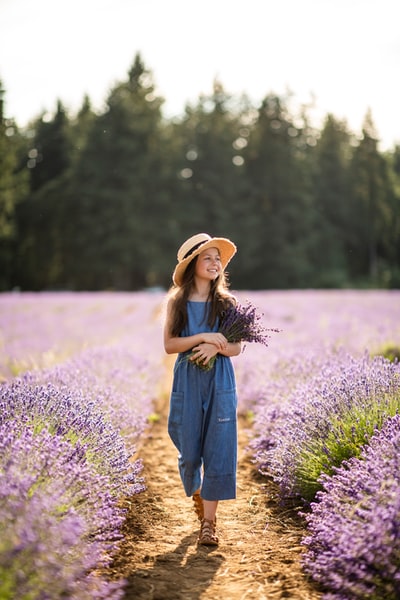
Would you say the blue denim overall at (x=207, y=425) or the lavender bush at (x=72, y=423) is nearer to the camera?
the lavender bush at (x=72, y=423)

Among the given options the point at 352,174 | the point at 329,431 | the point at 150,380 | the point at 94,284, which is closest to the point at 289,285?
the point at 352,174

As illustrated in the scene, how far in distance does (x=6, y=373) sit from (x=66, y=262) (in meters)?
36.4

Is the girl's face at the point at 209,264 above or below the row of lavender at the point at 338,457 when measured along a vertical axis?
above

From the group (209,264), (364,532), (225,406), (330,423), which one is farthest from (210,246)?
(364,532)

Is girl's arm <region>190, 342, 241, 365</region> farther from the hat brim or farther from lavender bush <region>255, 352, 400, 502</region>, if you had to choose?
lavender bush <region>255, 352, 400, 502</region>

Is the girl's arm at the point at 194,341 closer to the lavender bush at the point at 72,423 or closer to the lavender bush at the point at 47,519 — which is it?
the lavender bush at the point at 72,423

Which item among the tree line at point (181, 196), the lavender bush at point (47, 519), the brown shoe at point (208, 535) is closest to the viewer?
the lavender bush at point (47, 519)

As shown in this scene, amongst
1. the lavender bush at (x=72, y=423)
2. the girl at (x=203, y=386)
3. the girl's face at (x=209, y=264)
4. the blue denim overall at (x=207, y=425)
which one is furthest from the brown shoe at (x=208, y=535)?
the girl's face at (x=209, y=264)

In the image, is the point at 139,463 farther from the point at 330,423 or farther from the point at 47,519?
the point at 47,519

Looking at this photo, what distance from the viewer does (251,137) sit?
152 feet

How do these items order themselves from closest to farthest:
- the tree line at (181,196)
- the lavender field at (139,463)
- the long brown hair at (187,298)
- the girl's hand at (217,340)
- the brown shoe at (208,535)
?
the lavender field at (139,463)
the brown shoe at (208,535)
the girl's hand at (217,340)
the long brown hair at (187,298)
the tree line at (181,196)

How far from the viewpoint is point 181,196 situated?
4406cm

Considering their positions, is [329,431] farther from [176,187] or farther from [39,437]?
[176,187]

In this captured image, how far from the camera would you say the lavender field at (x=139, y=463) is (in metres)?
2.34
